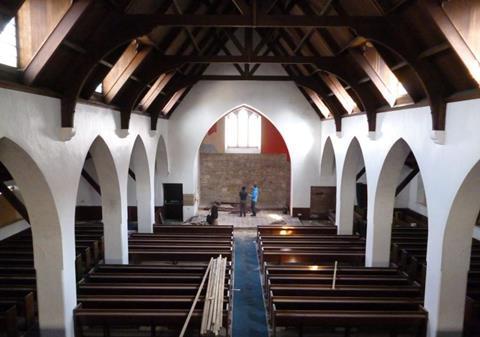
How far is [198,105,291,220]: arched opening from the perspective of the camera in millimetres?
18312

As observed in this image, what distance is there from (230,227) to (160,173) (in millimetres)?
4655

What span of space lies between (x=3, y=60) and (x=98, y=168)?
4.07 m

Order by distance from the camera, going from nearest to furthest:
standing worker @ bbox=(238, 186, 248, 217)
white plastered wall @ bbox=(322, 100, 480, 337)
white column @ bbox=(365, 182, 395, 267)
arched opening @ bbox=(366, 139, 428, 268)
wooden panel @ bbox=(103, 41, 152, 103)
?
white plastered wall @ bbox=(322, 100, 480, 337) → wooden panel @ bbox=(103, 41, 152, 103) → arched opening @ bbox=(366, 139, 428, 268) → white column @ bbox=(365, 182, 395, 267) → standing worker @ bbox=(238, 186, 248, 217)

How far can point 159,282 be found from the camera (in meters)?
7.33

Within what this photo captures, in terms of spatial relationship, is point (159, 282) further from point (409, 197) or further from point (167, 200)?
point (409, 197)

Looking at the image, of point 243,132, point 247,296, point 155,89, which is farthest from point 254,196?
point 247,296

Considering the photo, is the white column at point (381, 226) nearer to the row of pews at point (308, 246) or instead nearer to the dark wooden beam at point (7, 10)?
the row of pews at point (308, 246)

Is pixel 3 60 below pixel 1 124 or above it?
above

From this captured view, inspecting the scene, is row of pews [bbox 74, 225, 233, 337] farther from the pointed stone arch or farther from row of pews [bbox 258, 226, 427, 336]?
the pointed stone arch

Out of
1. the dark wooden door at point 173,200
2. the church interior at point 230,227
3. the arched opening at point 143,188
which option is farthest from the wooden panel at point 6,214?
the dark wooden door at point 173,200

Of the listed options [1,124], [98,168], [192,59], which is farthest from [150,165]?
[1,124]

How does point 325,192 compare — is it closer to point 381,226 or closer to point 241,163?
point 241,163

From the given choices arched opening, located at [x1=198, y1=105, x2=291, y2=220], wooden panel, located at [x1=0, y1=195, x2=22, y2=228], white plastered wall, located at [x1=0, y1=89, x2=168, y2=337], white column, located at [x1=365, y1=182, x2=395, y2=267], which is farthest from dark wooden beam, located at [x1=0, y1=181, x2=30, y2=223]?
arched opening, located at [x1=198, y1=105, x2=291, y2=220]

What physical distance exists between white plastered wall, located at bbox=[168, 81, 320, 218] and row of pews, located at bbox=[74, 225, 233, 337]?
19.3 feet
